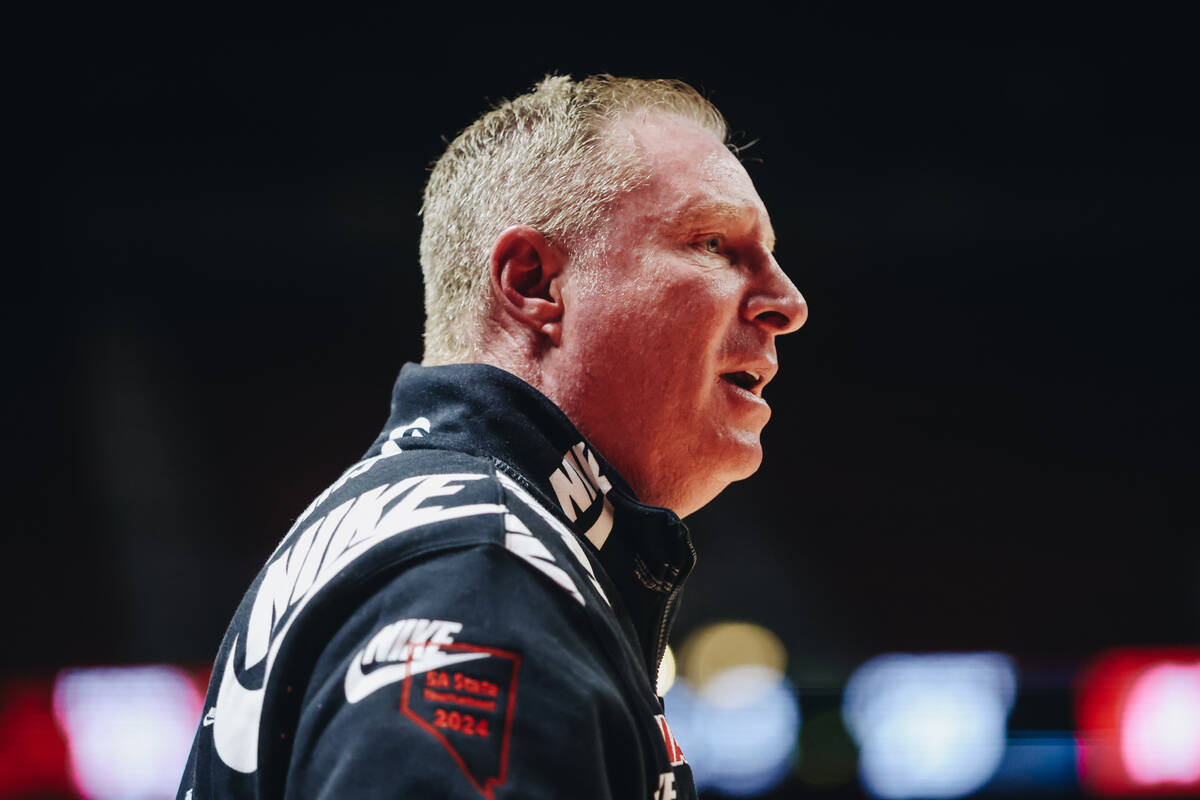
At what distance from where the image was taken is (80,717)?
Answer: 3818 millimetres

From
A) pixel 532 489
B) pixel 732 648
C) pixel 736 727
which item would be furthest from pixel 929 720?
pixel 532 489

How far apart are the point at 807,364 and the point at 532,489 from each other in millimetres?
4546

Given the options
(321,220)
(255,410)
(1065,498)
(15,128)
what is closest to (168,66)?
(15,128)

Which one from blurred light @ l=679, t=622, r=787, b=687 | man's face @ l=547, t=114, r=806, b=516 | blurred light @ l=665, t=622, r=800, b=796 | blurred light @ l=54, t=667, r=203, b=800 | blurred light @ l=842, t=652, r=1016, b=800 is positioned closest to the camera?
man's face @ l=547, t=114, r=806, b=516

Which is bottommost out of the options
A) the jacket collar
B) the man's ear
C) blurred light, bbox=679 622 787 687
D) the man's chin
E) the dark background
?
the jacket collar

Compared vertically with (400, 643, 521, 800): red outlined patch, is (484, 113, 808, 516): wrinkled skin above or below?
above

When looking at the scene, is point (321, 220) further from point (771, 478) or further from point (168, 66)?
point (771, 478)

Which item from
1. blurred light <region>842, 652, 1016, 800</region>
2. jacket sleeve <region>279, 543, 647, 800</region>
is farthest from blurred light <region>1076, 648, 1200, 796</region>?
jacket sleeve <region>279, 543, 647, 800</region>

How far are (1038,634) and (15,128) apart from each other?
4.78 metres

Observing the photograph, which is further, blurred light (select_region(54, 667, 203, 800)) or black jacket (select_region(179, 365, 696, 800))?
blurred light (select_region(54, 667, 203, 800))

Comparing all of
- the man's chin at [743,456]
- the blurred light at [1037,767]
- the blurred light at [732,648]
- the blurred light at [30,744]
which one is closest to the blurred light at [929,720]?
the blurred light at [1037,767]

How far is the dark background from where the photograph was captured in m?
4.61

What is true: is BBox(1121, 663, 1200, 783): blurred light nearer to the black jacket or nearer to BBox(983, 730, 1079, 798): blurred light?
BBox(983, 730, 1079, 798): blurred light

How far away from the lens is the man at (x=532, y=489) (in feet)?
2.02
